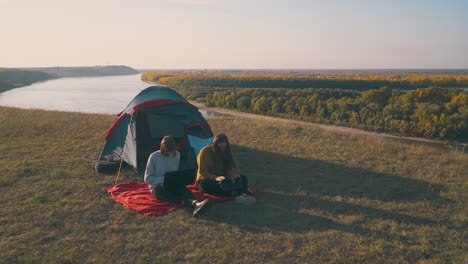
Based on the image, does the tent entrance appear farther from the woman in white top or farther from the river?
the river

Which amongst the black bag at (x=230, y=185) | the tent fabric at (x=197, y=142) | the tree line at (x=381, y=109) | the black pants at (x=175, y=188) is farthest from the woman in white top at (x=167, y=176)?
the tree line at (x=381, y=109)

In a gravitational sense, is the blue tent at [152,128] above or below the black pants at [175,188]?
above

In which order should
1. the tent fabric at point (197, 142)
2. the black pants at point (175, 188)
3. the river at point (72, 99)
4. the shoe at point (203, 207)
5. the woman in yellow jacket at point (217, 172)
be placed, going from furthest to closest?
the river at point (72, 99) < the tent fabric at point (197, 142) < the woman in yellow jacket at point (217, 172) < the black pants at point (175, 188) < the shoe at point (203, 207)

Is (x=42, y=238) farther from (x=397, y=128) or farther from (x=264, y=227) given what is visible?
(x=397, y=128)

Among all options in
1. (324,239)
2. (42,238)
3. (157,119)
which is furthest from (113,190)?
(324,239)

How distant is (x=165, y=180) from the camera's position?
6984 millimetres

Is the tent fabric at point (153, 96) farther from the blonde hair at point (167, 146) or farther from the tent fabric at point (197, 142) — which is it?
the blonde hair at point (167, 146)

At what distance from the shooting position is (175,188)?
23.2ft

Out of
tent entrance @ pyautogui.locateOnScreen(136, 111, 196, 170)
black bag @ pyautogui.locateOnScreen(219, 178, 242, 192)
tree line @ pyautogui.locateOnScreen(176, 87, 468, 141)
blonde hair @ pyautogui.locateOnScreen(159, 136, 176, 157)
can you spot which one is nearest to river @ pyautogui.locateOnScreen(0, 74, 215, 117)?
tree line @ pyautogui.locateOnScreen(176, 87, 468, 141)

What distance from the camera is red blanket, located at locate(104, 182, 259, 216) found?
22.9 ft

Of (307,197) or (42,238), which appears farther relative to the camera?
(307,197)

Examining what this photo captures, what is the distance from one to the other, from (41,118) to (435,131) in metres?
22.3

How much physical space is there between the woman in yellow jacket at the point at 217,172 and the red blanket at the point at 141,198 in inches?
7.5

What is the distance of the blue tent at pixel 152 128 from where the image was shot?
9734 millimetres
